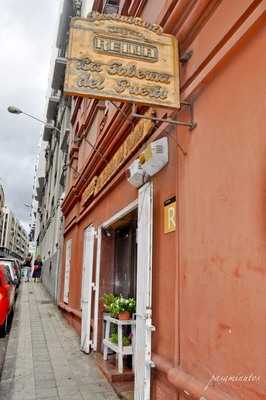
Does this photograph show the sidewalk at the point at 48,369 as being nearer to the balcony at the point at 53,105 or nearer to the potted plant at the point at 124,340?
the potted plant at the point at 124,340

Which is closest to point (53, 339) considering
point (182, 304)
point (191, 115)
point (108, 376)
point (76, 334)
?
point (76, 334)

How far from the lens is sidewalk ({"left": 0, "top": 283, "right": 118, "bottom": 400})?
5.38 meters

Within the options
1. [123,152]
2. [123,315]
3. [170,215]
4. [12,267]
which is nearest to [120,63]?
[170,215]

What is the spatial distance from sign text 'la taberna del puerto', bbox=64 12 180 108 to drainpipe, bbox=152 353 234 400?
2580 millimetres

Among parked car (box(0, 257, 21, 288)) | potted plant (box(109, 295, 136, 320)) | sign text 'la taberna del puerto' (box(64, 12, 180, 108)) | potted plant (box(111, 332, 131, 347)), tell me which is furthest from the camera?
parked car (box(0, 257, 21, 288))

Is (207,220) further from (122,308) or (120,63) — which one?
(122,308)

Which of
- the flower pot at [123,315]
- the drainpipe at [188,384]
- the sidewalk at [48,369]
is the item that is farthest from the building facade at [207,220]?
the flower pot at [123,315]

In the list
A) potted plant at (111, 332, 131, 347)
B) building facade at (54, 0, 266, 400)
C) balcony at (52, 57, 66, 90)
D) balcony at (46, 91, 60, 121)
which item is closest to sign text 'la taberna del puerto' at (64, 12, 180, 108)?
building facade at (54, 0, 266, 400)

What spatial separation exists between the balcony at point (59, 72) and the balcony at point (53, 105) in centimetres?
448

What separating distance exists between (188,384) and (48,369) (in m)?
3.94

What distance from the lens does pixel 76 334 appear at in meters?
9.75

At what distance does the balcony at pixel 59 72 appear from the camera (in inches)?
739

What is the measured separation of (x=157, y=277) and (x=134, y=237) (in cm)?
291

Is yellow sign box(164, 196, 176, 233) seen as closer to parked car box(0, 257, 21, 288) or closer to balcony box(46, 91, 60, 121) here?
parked car box(0, 257, 21, 288)
